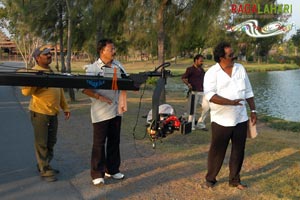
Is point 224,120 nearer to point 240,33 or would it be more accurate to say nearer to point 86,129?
point 86,129

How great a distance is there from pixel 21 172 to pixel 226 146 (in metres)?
2.81

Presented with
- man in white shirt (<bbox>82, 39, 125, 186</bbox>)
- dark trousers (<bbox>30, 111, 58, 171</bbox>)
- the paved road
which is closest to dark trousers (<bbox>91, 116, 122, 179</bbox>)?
man in white shirt (<bbox>82, 39, 125, 186</bbox>)

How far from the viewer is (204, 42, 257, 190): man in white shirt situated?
4.71m

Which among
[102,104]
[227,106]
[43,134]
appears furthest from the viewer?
[43,134]

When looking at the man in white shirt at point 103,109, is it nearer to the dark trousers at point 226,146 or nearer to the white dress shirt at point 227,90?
the white dress shirt at point 227,90

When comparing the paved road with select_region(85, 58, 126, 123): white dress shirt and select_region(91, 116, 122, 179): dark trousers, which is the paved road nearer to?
select_region(91, 116, 122, 179): dark trousers

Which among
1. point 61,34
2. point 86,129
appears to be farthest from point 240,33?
point 86,129

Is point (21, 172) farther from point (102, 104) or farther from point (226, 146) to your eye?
point (226, 146)

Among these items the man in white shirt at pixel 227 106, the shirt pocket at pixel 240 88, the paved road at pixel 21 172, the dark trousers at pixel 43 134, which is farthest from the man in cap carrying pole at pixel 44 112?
the shirt pocket at pixel 240 88

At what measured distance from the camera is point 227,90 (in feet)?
15.5

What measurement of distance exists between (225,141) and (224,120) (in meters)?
0.28

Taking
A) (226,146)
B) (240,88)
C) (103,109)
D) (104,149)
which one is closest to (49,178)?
(104,149)

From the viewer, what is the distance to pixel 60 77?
160 inches

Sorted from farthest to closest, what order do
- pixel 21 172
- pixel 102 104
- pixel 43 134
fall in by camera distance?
1. pixel 21 172
2. pixel 43 134
3. pixel 102 104
